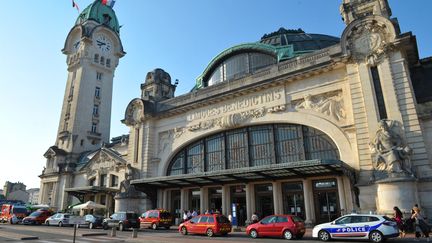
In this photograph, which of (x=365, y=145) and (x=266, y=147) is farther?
(x=266, y=147)

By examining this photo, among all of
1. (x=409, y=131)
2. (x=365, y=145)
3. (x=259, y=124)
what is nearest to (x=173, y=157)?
(x=259, y=124)

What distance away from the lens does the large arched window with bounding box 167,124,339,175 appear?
26859mm

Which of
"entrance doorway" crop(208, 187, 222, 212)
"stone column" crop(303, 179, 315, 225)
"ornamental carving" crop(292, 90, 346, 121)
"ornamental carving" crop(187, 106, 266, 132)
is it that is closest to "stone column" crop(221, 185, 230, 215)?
"entrance doorway" crop(208, 187, 222, 212)

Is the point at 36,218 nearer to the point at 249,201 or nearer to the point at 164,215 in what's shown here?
the point at 164,215

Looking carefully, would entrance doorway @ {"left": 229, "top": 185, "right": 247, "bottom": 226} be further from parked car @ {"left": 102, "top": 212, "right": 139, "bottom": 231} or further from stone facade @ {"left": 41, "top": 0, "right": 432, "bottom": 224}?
parked car @ {"left": 102, "top": 212, "right": 139, "bottom": 231}

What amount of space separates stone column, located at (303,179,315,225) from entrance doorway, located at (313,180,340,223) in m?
0.45

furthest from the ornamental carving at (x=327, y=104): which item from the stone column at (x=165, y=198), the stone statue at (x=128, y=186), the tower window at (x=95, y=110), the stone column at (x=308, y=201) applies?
the tower window at (x=95, y=110)

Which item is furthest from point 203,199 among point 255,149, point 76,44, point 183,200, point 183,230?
point 76,44

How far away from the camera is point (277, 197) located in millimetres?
27453

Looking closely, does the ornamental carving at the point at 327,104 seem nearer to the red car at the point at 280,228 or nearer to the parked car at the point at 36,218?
the red car at the point at 280,228

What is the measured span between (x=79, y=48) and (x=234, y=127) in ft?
158

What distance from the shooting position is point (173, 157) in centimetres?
3625

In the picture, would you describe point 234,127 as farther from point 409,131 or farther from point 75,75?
point 75,75

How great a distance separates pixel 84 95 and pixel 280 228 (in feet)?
172
